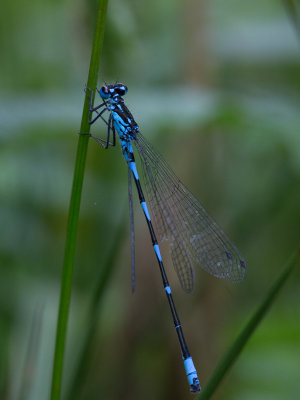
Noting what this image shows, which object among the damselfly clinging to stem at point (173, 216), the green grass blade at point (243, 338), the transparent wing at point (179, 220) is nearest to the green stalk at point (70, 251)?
the green grass blade at point (243, 338)

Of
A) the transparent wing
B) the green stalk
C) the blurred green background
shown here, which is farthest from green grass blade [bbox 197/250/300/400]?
the transparent wing

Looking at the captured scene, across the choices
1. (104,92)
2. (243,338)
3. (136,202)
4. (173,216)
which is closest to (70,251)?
(243,338)

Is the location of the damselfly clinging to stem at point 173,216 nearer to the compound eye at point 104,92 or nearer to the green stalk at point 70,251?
the compound eye at point 104,92

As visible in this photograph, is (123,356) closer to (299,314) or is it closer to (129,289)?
(129,289)

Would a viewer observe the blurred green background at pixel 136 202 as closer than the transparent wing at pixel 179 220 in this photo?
Yes

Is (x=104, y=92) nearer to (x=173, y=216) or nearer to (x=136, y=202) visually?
(x=173, y=216)

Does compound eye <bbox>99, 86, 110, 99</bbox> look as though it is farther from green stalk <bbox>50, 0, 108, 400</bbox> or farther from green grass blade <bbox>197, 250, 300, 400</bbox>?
green grass blade <bbox>197, 250, 300, 400</bbox>

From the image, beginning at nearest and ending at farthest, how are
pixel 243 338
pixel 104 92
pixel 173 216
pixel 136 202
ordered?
pixel 243 338 → pixel 104 92 → pixel 173 216 → pixel 136 202
